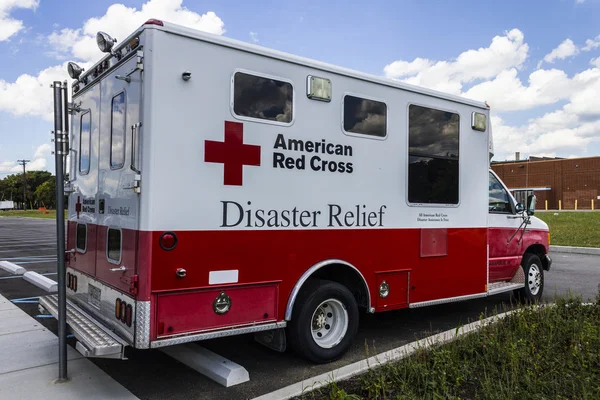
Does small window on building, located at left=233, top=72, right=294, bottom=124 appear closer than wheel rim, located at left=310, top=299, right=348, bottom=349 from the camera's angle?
Yes

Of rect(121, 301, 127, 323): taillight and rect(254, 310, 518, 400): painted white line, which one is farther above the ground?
rect(121, 301, 127, 323): taillight

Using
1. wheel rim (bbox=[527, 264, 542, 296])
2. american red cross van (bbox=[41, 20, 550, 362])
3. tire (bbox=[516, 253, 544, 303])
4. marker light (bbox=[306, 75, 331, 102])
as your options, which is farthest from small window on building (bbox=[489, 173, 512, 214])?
marker light (bbox=[306, 75, 331, 102])

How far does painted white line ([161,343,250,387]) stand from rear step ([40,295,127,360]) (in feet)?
2.60

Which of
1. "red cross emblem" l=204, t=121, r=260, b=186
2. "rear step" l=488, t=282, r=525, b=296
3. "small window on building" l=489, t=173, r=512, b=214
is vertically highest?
"red cross emblem" l=204, t=121, r=260, b=186

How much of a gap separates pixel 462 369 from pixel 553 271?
7.87 metres

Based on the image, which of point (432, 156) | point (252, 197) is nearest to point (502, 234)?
point (432, 156)

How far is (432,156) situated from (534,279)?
3.01 metres

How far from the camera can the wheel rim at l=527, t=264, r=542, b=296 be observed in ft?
23.4

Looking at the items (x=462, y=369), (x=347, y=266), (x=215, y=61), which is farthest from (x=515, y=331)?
(x=215, y=61)

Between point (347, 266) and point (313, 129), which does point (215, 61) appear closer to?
point (313, 129)

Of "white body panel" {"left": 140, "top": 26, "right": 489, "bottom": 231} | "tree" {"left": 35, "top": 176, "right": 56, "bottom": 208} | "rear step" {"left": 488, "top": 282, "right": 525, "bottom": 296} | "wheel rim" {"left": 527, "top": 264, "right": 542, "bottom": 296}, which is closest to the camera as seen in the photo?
"white body panel" {"left": 140, "top": 26, "right": 489, "bottom": 231}

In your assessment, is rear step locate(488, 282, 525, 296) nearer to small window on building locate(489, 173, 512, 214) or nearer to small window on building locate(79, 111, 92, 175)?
small window on building locate(489, 173, 512, 214)

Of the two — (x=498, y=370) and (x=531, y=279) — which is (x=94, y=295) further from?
(x=531, y=279)

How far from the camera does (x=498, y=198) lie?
21.7 ft
